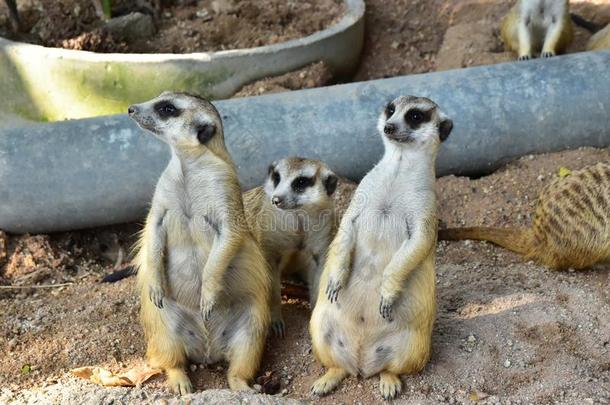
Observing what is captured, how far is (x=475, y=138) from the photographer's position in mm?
3650

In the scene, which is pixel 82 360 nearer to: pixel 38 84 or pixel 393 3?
pixel 38 84

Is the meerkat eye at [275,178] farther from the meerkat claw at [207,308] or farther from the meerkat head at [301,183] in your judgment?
the meerkat claw at [207,308]

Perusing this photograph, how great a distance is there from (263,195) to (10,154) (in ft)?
3.69

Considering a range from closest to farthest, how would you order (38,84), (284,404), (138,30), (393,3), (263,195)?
(284,404) → (263,195) → (38,84) → (138,30) → (393,3)

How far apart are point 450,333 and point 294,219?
2.32 feet

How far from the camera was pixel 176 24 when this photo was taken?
5246 millimetres

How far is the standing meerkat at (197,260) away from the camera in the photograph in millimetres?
2416

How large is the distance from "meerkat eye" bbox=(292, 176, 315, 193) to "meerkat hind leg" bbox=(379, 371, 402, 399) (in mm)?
708

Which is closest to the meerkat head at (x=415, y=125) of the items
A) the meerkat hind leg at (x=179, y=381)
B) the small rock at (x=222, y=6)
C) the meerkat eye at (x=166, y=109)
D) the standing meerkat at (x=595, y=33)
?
the meerkat eye at (x=166, y=109)

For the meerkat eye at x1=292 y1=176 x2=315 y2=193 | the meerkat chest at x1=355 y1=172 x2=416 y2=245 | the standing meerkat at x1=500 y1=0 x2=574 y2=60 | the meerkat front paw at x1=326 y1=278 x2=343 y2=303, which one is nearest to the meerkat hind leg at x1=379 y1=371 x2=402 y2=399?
the meerkat front paw at x1=326 y1=278 x2=343 y2=303

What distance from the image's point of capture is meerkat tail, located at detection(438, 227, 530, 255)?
3.25m

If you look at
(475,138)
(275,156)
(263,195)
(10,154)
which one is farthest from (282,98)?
(10,154)

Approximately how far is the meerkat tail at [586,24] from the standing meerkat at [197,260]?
12.3ft

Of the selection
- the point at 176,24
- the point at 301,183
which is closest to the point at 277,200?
the point at 301,183
